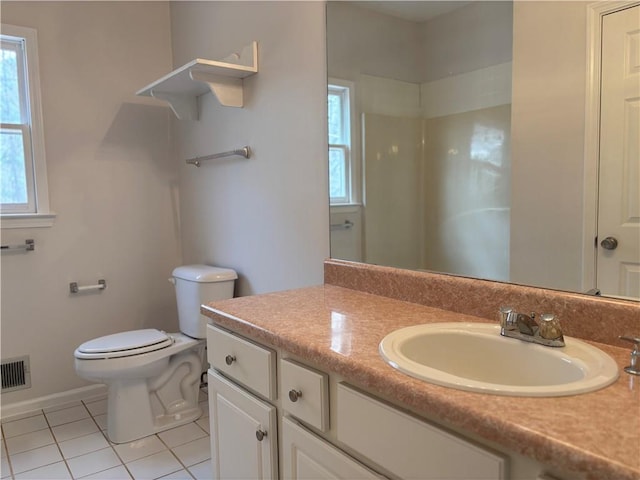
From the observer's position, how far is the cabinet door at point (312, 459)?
0.97 m

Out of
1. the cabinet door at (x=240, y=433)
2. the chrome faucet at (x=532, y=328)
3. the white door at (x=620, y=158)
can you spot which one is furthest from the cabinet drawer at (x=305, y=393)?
the white door at (x=620, y=158)

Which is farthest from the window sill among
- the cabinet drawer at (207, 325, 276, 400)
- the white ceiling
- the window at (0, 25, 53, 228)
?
the white ceiling

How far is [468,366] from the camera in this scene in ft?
3.66

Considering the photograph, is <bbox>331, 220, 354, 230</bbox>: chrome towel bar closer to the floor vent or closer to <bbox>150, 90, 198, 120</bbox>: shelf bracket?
<bbox>150, 90, 198, 120</bbox>: shelf bracket

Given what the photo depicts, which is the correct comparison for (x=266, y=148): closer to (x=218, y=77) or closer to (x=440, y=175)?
(x=218, y=77)

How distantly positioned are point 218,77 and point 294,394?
→ 5.00ft

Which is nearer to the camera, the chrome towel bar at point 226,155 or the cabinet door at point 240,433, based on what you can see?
the cabinet door at point 240,433

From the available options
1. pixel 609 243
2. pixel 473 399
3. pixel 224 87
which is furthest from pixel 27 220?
pixel 609 243

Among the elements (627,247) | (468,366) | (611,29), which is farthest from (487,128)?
(468,366)

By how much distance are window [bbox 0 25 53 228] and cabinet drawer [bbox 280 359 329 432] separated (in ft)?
6.57

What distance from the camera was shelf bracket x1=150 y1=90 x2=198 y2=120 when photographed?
2517 millimetres

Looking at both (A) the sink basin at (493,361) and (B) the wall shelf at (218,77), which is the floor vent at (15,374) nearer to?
(B) the wall shelf at (218,77)

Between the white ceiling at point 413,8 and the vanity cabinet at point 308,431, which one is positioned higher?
the white ceiling at point 413,8

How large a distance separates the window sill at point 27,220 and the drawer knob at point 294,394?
2034mm
